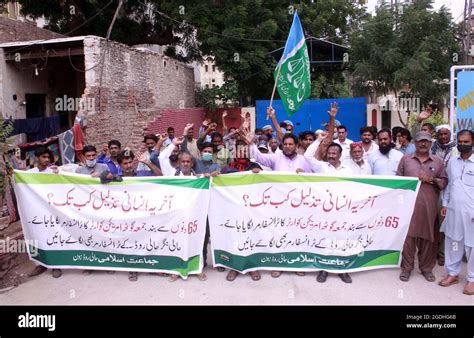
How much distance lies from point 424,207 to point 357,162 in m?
0.99

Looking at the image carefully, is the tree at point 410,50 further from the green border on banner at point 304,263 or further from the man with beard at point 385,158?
the green border on banner at point 304,263

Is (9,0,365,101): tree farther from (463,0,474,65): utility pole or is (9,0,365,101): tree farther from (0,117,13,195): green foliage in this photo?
(0,117,13,195): green foliage

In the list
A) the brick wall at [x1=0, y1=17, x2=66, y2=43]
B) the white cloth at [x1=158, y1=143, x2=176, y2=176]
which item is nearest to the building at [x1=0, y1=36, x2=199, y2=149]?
the brick wall at [x1=0, y1=17, x2=66, y2=43]

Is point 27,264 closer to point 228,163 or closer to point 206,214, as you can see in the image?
point 206,214

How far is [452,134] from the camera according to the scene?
538cm

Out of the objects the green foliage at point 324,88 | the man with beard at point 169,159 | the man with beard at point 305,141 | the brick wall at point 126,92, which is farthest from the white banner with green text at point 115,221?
the green foliage at point 324,88

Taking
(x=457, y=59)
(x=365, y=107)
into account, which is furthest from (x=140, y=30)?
(x=457, y=59)

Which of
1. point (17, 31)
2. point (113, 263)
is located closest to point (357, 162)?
point (113, 263)

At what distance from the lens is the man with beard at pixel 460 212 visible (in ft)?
13.7

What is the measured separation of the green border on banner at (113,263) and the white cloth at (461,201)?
2740 mm

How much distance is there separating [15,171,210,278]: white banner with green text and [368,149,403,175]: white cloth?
2.22 m

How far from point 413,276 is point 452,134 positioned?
80.1 inches

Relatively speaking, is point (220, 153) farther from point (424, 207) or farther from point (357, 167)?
point (424, 207)

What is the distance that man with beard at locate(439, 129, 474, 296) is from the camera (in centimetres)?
418
